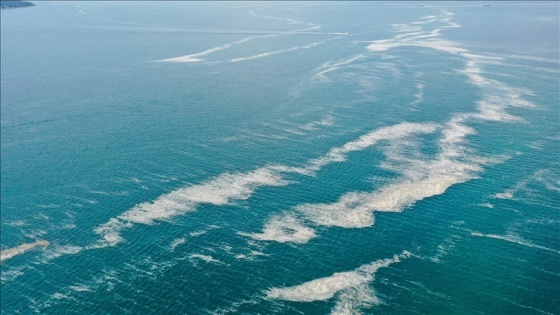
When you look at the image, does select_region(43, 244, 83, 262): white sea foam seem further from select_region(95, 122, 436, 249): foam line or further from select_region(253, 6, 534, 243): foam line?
select_region(253, 6, 534, 243): foam line

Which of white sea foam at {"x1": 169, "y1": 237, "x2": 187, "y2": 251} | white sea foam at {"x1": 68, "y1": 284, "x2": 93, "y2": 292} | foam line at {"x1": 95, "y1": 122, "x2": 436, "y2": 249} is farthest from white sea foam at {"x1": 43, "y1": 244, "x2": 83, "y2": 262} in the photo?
white sea foam at {"x1": 169, "y1": 237, "x2": 187, "y2": 251}

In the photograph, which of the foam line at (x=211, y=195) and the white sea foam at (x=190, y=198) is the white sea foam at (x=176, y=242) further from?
the white sea foam at (x=190, y=198)

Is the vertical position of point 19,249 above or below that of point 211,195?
below

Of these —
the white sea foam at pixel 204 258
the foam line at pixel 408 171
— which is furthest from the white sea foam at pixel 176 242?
the foam line at pixel 408 171

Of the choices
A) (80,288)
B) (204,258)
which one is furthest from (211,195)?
(80,288)

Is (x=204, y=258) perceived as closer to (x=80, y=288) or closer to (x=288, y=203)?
(x=80, y=288)

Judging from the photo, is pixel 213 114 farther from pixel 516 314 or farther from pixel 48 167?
pixel 516 314

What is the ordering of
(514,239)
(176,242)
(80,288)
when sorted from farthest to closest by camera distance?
(176,242) → (514,239) → (80,288)
